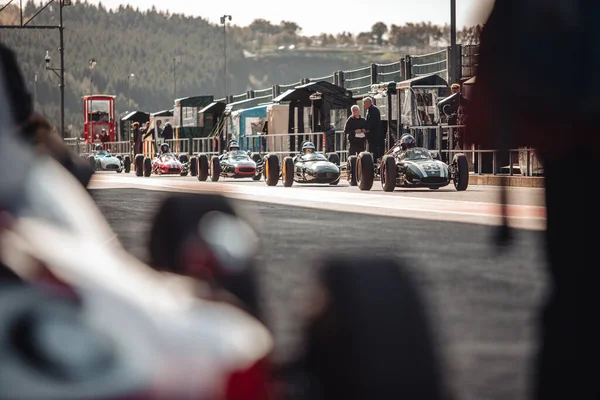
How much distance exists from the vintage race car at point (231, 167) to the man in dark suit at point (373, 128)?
9.08 metres

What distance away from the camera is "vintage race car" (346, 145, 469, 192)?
90.4 ft

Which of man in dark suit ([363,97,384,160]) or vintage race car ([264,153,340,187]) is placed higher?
man in dark suit ([363,97,384,160])

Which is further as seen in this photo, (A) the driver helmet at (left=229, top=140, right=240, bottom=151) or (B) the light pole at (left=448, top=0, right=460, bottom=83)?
(A) the driver helmet at (left=229, top=140, right=240, bottom=151)

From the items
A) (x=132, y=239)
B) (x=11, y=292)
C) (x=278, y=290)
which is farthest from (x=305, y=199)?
(x=11, y=292)

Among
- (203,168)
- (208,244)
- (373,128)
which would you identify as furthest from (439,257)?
(203,168)

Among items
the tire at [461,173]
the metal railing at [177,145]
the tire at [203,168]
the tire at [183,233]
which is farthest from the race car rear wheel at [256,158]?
the tire at [183,233]

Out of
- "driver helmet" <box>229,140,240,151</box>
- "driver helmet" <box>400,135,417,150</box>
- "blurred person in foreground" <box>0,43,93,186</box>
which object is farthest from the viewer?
"driver helmet" <box>229,140,240,151</box>

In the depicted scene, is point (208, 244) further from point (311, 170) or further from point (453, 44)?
point (453, 44)

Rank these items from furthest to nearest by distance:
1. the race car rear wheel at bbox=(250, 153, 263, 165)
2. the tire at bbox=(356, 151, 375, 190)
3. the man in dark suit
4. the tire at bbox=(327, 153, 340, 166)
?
the race car rear wheel at bbox=(250, 153, 263, 165), the tire at bbox=(327, 153, 340, 166), the man in dark suit, the tire at bbox=(356, 151, 375, 190)

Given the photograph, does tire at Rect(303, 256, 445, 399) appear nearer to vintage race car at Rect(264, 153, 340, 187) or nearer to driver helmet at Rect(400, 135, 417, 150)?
driver helmet at Rect(400, 135, 417, 150)

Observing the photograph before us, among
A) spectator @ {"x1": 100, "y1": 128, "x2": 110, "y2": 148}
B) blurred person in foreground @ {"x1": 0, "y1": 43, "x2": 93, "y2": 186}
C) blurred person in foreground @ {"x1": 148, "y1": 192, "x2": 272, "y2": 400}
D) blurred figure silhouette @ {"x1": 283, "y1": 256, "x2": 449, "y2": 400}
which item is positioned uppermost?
spectator @ {"x1": 100, "y1": 128, "x2": 110, "y2": 148}

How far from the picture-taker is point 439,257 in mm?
11984

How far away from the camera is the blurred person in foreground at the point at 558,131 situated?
3449 millimetres

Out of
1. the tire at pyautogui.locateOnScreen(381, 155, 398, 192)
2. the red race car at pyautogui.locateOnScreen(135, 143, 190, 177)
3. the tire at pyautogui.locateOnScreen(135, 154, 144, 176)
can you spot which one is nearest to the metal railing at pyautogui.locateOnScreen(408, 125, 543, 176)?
the tire at pyautogui.locateOnScreen(381, 155, 398, 192)
